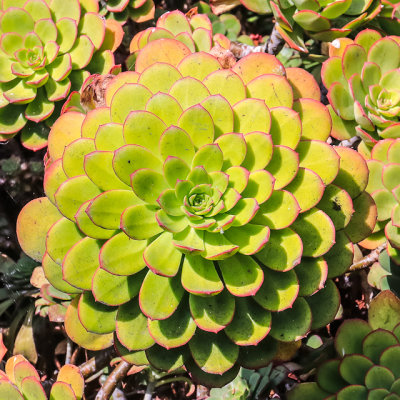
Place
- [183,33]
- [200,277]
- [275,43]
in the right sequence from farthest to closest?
[275,43] < [183,33] < [200,277]

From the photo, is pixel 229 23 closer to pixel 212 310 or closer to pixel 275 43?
pixel 275 43

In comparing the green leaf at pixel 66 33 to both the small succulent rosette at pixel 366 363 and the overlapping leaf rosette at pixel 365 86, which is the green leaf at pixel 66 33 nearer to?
the overlapping leaf rosette at pixel 365 86

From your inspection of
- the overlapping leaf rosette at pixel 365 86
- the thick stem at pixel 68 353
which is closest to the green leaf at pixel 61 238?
the thick stem at pixel 68 353

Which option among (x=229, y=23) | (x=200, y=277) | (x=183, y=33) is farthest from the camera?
(x=229, y=23)

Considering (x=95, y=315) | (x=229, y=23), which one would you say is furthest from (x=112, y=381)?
(x=229, y=23)

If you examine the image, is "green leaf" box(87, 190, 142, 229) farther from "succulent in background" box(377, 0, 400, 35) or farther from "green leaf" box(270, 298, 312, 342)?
"succulent in background" box(377, 0, 400, 35)

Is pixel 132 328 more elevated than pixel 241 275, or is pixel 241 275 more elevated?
pixel 241 275

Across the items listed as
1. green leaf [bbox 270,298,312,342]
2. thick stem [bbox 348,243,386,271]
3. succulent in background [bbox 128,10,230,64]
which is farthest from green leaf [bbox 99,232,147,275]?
thick stem [bbox 348,243,386,271]

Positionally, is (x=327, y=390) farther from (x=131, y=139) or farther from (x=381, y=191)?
(x=131, y=139)
